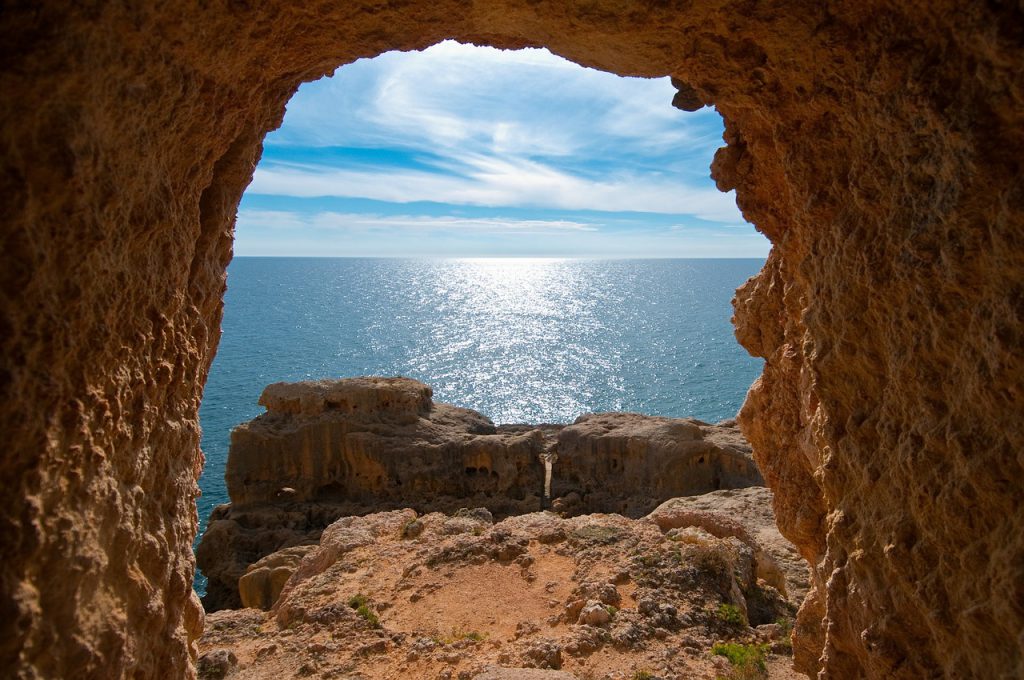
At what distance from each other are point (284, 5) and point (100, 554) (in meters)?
4.81

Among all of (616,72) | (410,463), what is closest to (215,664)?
(616,72)

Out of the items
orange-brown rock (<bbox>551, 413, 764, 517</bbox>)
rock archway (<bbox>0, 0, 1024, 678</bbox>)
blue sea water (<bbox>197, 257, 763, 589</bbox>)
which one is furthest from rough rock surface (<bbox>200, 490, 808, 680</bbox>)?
blue sea water (<bbox>197, 257, 763, 589</bbox>)

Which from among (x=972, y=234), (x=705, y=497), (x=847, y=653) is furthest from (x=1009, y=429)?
(x=705, y=497)

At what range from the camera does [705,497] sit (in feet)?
74.7

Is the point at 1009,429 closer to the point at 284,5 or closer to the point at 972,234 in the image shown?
the point at 972,234

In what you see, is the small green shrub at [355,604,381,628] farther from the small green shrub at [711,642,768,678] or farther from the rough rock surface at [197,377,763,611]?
the rough rock surface at [197,377,763,611]

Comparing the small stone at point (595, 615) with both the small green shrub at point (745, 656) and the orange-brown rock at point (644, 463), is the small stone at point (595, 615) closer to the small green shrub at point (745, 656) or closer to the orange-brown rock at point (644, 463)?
the small green shrub at point (745, 656)

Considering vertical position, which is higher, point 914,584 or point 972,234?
point 972,234

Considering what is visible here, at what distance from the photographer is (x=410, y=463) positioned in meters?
31.8

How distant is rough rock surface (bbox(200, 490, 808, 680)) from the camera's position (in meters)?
10.6

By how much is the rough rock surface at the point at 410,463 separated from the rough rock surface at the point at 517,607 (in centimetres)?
1549

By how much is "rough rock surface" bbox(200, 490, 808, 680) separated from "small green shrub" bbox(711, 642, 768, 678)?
228 millimetres

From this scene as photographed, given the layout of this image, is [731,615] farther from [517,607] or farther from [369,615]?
[369,615]

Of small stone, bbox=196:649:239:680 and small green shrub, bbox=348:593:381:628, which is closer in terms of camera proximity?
small stone, bbox=196:649:239:680
